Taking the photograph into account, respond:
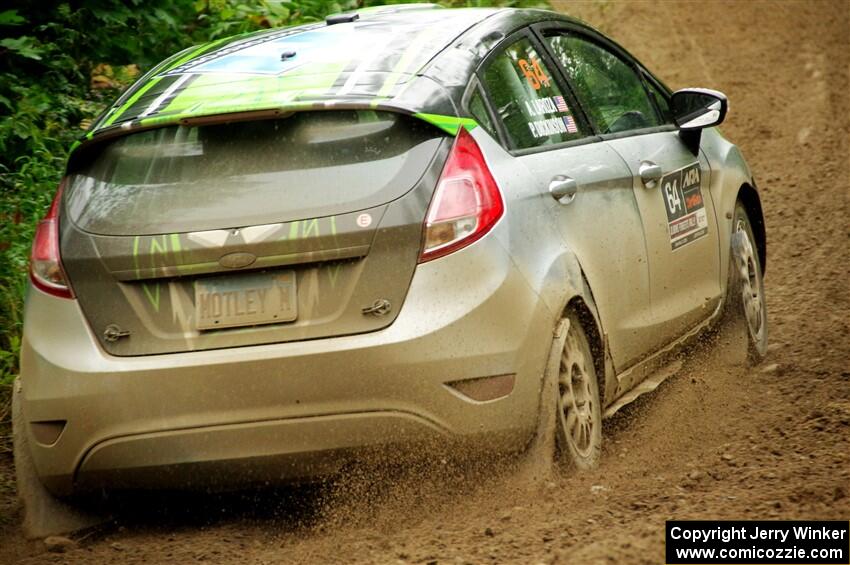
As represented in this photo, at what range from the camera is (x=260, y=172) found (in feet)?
14.8

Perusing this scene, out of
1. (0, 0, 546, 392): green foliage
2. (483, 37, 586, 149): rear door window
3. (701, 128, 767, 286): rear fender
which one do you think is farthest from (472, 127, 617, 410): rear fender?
(0, 0, 546, 392): green foliage

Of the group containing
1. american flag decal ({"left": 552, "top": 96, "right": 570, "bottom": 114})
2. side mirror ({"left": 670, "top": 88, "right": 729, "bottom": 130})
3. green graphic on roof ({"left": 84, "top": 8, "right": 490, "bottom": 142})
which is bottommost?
side mirror ({"left": 670, "top": 88, "right": 729, "bottom": 130})

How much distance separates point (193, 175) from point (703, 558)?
6.67 ft

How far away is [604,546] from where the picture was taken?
392 centimetres

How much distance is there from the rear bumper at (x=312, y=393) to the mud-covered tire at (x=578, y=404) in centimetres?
25

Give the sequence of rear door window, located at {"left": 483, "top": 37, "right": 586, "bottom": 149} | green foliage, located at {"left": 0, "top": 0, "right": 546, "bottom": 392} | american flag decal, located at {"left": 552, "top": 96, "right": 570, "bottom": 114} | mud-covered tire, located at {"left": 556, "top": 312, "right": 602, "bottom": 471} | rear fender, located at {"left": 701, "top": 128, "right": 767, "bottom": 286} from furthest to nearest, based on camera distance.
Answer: green foliage, located at {"left": 0, "top": 0, "right": 546, "bottom": 392} < rear fender, located at {"left": 701, "top": 128, "right": 767, "bottom": 286} < american flag decal, located at {"left": 552, "top": 96, "right": 570, "bottom": 114} < rear door window, located at {"left": 483, "top": 37, "right": 586, "bottom": 149} < mud-covered tire, located at {"left": 556, "top": 312, "right": 602, "bottom": 471}

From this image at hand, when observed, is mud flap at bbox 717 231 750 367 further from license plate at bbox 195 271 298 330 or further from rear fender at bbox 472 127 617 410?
license plate at bbox 195 271 298 330

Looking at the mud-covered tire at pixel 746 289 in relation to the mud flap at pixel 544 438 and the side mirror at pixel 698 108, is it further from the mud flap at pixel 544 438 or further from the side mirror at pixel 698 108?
the mud flap at pixel 544 438

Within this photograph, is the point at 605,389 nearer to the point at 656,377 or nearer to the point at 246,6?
the point at 656,377

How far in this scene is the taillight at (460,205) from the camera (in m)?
4.37

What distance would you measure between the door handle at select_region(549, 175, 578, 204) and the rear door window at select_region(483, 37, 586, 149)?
6.6 inches

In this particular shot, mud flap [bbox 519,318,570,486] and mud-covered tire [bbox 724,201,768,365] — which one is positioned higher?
mud flap [bbox 519,318,570,486]

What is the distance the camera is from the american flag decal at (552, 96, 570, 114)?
557 cm

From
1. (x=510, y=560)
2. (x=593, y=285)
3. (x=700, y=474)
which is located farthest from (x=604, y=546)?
(x=593, y=285)
